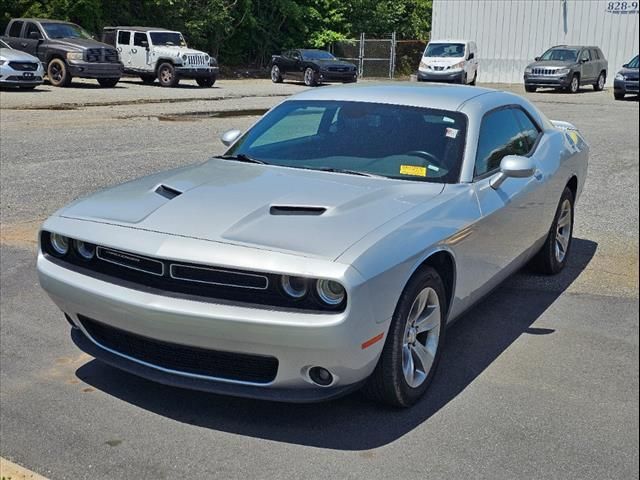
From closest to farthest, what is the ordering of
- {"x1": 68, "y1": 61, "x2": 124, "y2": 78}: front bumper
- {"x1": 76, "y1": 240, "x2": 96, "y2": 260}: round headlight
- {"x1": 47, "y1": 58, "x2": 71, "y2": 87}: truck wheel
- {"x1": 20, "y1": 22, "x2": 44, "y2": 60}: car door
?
{"x1": 76, "y1": 240, "x2": 96, "y2": 260}: round headlight, {"x1": 68, "y1": 61, "x2": 124, "y2": 78}: front bumper, {"x1": 47, "y1": 58, "x2": 71, "y2": 87}: truck wheel, {"x1": 20, "y1": 22, "x2": 44, "y2": 60}: car door

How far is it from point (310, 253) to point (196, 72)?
2511cm

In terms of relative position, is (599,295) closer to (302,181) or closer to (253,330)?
(302,181)

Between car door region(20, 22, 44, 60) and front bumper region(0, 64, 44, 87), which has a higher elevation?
car door region(20, 22, 44, 60)

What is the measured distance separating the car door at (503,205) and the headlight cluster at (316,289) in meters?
1.23

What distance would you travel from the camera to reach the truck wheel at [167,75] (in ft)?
90.0

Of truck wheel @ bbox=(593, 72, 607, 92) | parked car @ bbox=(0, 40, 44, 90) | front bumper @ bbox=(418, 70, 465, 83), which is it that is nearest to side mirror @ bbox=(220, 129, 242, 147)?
parked car @ bbox=(0, 40, 44, 90)

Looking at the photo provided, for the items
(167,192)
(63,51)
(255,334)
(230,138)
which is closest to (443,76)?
(63,51)

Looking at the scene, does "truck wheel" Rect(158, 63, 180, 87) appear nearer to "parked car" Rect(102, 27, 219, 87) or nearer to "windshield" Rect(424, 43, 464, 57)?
"parked car" Rect(102, 27, 219, 87)

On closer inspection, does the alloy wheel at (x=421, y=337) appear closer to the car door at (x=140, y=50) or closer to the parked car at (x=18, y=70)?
the parked car at (x=18, y=70)

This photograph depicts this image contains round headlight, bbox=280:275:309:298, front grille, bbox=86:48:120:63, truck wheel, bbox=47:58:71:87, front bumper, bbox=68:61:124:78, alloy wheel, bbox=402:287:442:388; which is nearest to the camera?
round headlight, bbox=280:275:309:298

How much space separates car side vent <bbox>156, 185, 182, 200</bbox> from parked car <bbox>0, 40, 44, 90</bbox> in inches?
763

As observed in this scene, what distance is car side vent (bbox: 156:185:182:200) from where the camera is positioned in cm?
429

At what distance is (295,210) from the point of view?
13.1 ft

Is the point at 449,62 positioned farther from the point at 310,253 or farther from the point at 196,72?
the point at 310,253
